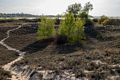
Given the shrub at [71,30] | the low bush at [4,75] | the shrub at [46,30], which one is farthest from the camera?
the shrub at [46,30]

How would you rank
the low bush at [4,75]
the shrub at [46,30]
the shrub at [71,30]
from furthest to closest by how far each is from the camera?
the shrub at [46,30] < the shrub at [71,30] < the low bush at [4,75]

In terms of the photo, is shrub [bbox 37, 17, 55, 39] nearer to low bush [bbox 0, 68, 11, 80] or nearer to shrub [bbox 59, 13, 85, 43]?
shrub [bbox 59, 13, 85, 43]

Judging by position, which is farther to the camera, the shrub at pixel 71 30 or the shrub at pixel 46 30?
the shrub at pixel 46 30

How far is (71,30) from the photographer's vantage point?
92250mm

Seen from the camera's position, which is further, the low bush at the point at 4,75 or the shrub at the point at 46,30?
the shrub at the point at 46,30

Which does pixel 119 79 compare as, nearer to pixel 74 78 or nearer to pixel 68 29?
pixel 74 78

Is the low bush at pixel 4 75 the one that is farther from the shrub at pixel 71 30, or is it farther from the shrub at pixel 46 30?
the shrub at pixel 46 30

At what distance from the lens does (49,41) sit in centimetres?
9144

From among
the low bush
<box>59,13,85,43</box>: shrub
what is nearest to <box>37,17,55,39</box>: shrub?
<box>59,13,85,43</box>: shrub

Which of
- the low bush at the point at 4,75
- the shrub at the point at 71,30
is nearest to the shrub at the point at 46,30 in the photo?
the shrub at the point at 71,30

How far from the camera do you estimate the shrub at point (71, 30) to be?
3497 inches

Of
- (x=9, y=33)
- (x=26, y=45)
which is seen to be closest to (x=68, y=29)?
(x=26, y=45)

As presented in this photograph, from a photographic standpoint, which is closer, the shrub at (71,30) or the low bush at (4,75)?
the low bush at (4,75)

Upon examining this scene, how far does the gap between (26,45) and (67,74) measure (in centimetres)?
4795
